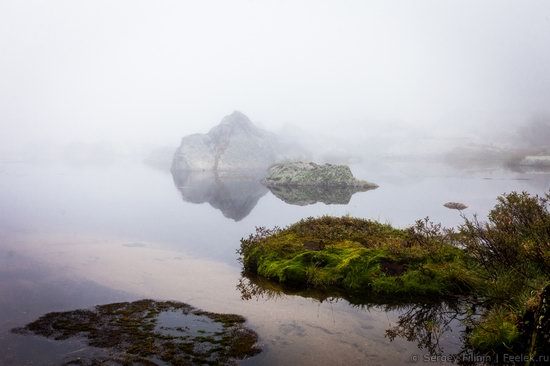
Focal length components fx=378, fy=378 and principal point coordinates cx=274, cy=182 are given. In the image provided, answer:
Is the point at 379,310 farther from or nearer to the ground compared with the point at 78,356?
farther from the ground

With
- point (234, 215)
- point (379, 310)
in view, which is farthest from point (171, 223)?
A: point (379, 310)

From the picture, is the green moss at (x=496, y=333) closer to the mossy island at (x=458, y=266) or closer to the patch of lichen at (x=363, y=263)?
the mossy island at (x=458, y=266)

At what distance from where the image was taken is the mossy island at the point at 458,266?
811 cm

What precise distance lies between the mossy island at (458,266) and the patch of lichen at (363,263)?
32 mm

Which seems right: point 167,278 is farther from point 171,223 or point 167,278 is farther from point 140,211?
point 140,211

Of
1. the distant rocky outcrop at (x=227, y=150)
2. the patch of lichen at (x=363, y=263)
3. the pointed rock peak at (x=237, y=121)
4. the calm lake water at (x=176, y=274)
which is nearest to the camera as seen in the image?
the calm lake water at (x=176, y=274)

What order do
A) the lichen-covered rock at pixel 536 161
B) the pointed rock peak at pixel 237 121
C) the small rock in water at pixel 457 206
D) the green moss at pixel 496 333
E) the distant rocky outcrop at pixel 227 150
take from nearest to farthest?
the green moss at pixel 496 333
the small rock in water at pixel 457 206
the distant rocky outcrop at pixel 227 150
the pointed rock peak at pixel 237 121
the lichen-covered rock at pixel 536 161

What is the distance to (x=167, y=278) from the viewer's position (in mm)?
14547

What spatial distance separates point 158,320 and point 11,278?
286 inches

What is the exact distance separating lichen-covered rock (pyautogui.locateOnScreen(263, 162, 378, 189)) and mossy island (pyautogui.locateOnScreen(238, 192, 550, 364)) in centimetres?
3784

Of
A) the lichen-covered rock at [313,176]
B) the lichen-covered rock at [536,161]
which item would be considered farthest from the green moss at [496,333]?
the lichen-covered rock at [536,161]

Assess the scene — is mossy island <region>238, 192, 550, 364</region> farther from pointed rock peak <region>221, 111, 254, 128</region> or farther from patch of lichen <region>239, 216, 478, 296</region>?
pointed rock peak <region>221, 111, 254, 128</region>

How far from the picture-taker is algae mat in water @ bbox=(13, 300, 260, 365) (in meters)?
8.14

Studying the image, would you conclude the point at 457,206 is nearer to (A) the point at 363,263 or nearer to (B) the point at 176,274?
(A) the point at 363,263
